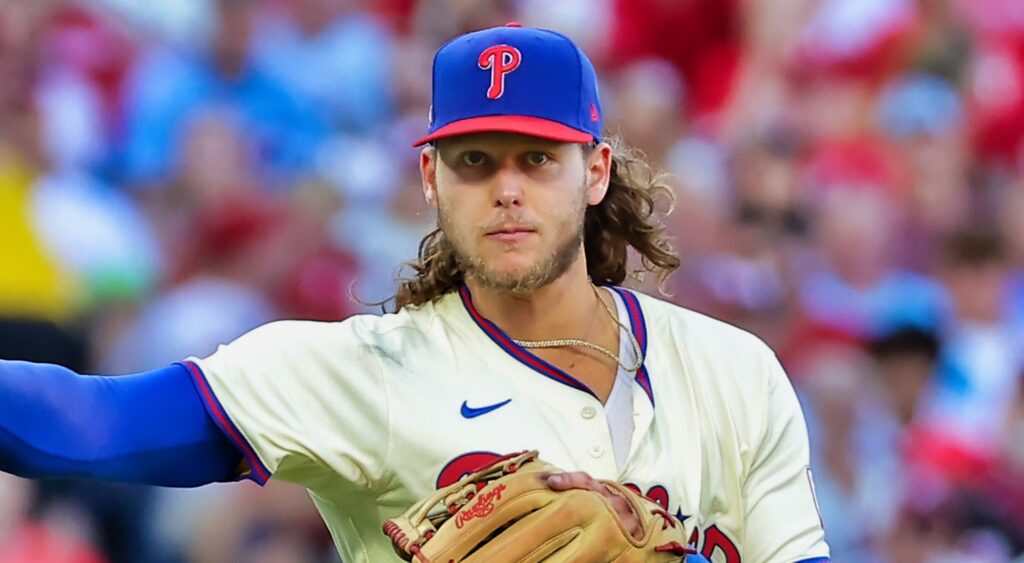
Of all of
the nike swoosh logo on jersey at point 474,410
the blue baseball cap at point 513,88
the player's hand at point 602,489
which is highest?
the blue baseball cap at point 513,88

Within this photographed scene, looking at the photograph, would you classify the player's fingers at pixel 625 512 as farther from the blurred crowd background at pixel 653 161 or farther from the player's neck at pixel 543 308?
the blurred crowd background at pixel 653 161

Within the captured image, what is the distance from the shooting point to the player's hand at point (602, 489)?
2244 mm

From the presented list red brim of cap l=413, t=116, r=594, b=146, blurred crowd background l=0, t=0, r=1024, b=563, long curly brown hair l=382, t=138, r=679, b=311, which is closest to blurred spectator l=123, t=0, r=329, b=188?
blurred crowd background l=0, t=0, r=1024, b=563

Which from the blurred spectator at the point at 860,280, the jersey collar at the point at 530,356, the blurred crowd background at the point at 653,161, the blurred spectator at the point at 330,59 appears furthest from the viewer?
the blurred spectator at the point at 860,280

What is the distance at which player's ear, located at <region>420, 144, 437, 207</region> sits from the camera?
259 cm

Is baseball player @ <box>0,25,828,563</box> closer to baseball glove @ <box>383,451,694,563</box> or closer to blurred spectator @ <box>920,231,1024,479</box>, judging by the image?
baseball glove @ <box>383,451,694,563</box>

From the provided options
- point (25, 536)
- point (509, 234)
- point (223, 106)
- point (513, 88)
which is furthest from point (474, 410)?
point (223, 106)

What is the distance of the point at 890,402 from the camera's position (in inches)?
198

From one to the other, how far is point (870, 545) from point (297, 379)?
284 centimetres

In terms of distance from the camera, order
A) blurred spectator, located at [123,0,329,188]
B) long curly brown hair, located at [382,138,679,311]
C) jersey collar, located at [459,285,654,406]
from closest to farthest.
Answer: jersey collar, located at [459,285,654,406] < long curly brown hair, located at [382,138,679,311] < blurred spectator, located at [123,0,329,188]

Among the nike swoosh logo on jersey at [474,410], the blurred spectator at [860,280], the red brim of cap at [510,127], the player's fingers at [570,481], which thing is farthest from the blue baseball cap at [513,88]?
the blurred spectator at [860,280]

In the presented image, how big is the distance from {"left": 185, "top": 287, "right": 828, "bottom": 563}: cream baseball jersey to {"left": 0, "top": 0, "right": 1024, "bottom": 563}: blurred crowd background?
5.53 feet

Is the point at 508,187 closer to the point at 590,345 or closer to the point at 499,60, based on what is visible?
the point at 499,60

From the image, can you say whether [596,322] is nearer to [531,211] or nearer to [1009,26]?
[531,211]
